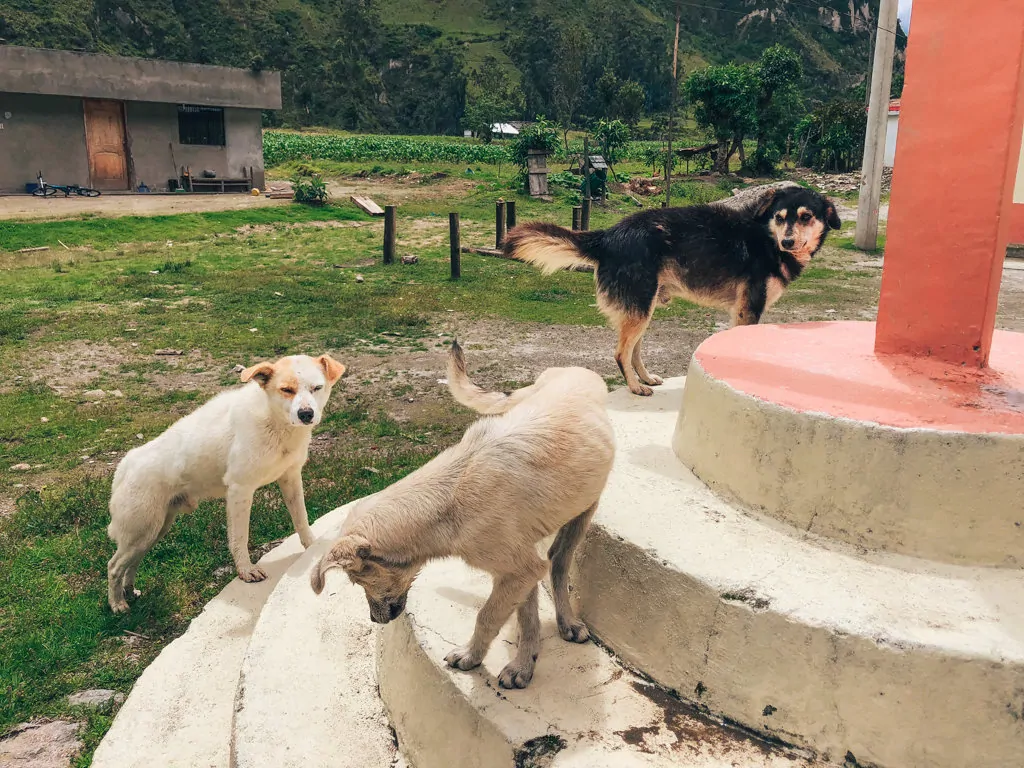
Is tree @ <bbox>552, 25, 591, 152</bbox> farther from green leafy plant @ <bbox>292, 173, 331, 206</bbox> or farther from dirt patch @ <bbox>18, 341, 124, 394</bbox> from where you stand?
dirt patch @ <bbox>18, 341, 124, 394</bbox>

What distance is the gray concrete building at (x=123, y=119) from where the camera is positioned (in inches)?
894

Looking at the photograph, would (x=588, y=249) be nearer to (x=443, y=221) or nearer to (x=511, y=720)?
(x=511, y=720)

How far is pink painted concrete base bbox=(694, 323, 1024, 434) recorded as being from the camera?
3.07 meters

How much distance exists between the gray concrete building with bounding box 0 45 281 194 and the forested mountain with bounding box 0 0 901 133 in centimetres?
3517

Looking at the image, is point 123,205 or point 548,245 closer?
point 548,245

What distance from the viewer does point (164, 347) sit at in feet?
31.5

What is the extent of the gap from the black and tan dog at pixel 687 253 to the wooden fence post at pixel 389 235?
389 inches

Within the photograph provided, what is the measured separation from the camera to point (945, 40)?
355 centimetres

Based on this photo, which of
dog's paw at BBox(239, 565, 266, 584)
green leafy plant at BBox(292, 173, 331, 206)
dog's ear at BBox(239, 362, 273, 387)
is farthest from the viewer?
green leafy plant at BBox(292, 173, 331, 206)

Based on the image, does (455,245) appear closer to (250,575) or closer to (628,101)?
(250,575)

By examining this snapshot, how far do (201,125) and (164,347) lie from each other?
Result: 64.9 feet

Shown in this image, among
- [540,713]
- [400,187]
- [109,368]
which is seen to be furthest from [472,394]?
[400,187]

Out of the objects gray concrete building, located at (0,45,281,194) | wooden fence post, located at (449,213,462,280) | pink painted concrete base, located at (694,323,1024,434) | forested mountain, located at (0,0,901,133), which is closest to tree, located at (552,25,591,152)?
forested mountain, located at (0,0,901,133)

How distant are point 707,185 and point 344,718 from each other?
1195 inches
